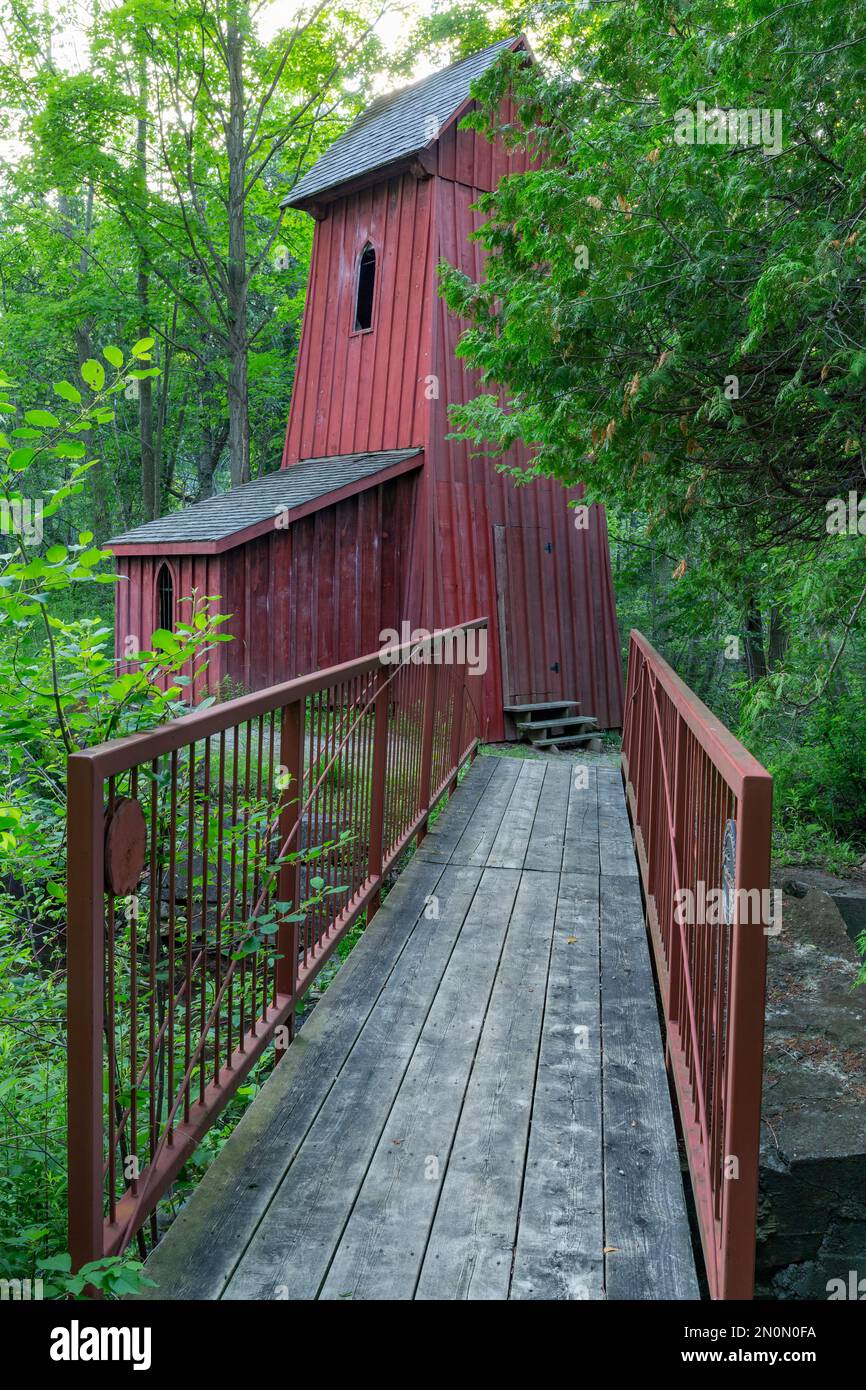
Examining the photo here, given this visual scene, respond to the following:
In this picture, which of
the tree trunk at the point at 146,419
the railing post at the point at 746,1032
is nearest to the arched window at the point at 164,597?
the tree trunk at the point at 146,419

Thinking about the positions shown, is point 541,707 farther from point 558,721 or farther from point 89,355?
point 89,355

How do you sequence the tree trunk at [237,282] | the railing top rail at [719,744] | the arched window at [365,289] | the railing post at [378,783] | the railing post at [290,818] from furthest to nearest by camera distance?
the tree trunk at [237,282] → the arched window at [365,289] → the railing post at [378,783] → the railing post at [290,818] → the railing top rail at [719,744]

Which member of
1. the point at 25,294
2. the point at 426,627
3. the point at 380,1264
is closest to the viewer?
the point at 380,1264

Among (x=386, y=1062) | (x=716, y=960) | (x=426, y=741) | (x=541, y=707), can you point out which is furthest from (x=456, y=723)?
(x=716, y=960)

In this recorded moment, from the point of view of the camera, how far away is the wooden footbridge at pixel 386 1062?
7.22ft

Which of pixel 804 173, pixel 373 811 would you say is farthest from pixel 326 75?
pixel 373 811

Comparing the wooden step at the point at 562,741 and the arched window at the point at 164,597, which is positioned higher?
the arched window at the point at 164,597

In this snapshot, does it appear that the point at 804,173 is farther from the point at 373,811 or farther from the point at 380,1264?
the point at 380,1264

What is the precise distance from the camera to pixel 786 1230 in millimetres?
4062

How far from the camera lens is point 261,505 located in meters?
12.2

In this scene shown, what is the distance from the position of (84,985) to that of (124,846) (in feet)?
0.95

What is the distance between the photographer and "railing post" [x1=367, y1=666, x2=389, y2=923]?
491 centimetres

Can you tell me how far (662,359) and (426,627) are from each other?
718 centimetres

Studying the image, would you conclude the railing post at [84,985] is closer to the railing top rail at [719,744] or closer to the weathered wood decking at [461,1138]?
the weathered wood decking at [461,1138]
